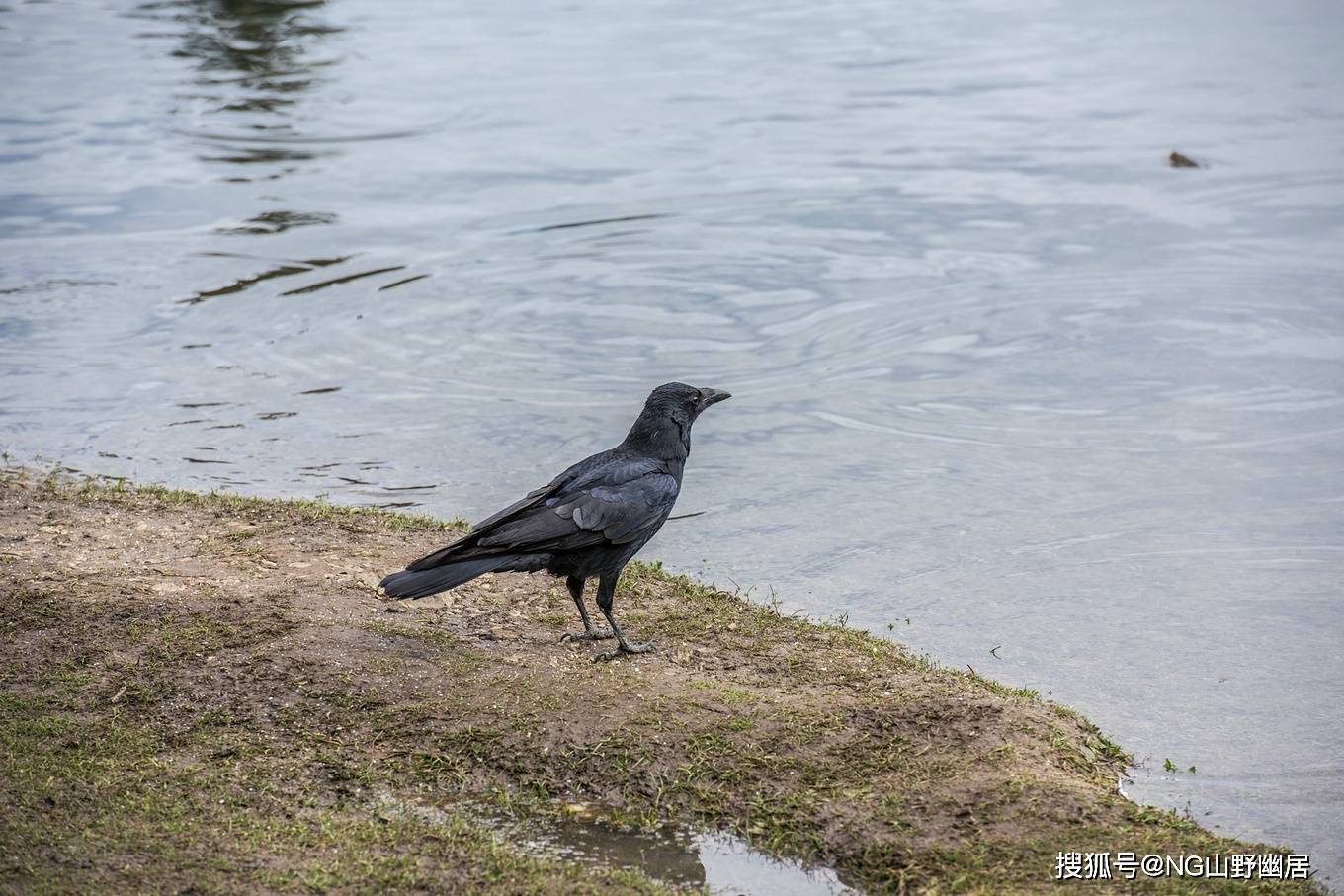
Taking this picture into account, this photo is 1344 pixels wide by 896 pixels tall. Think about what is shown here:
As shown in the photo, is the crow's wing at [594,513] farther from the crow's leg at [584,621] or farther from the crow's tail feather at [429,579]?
the crow's leg at [584,621]

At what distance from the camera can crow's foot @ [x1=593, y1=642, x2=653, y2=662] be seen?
6473 millimetres

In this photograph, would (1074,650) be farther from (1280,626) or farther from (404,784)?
(404,784)

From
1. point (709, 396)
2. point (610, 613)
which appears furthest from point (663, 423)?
point (610, 613)

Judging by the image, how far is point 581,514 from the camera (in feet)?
21.4

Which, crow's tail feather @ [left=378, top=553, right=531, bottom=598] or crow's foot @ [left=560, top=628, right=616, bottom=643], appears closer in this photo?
crow's tail feather @ [left=378, top=553, right=531, bottom=598]

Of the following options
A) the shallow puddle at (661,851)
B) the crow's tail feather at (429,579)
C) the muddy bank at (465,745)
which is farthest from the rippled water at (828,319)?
the crow's tail feather at (429,579)

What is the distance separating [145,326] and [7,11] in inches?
832

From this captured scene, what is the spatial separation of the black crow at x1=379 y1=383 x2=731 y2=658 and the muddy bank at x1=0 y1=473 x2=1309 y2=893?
1.16 feet

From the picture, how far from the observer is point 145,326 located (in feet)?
43.2

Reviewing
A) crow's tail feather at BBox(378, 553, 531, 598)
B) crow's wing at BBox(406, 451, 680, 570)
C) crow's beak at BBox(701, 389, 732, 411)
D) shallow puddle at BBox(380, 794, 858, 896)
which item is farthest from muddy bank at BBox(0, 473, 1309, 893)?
crow's beak at BBox(701, 389, 732, 411)

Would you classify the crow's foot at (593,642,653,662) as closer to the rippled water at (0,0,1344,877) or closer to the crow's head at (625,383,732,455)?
the crow's head at (625,383,732,455)

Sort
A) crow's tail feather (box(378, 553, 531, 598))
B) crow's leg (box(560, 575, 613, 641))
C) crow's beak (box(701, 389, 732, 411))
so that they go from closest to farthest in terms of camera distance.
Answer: crow's tail feather (box(378, 553, 531, 598)), crow's leg (box(560, 575, 613, 641)), crow's beak (box(701, 389, 732, 411))

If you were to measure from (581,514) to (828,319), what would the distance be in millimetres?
6724

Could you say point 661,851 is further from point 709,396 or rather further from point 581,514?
point 709,396
